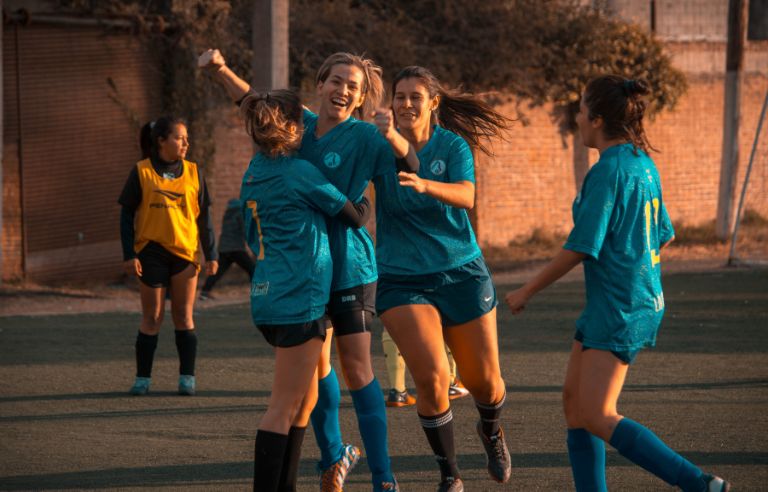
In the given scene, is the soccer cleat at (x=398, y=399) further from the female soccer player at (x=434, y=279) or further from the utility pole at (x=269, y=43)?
the utility pole at (x=269, y=43)

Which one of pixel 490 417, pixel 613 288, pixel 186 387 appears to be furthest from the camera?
pixel 186 387

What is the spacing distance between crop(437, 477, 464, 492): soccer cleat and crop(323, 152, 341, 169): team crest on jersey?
158cm

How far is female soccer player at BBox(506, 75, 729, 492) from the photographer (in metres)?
4.95

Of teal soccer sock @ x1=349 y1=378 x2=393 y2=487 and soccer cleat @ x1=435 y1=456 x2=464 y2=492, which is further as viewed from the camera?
soccer cleat @ x1=435 y1=456 x2=464 y2=492

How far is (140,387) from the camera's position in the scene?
8.86 m

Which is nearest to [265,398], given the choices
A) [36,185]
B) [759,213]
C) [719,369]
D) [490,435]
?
[490,435]

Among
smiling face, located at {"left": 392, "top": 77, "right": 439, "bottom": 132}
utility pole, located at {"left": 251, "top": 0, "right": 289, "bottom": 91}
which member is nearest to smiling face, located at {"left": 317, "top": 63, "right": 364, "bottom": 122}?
smiling face, located at {"left": 392, "top": 77, "right": 439, "bottom": 132}

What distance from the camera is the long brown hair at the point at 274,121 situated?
5148 millimetres

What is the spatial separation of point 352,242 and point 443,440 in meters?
1.08

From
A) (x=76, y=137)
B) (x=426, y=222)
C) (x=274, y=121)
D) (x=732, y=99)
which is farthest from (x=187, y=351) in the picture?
(x=732, y=99)

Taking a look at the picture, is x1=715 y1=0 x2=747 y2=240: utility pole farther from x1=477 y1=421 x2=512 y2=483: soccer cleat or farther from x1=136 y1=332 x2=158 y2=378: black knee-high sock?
x1=477 y1=421 x2=512 y2=483: soccer cleat

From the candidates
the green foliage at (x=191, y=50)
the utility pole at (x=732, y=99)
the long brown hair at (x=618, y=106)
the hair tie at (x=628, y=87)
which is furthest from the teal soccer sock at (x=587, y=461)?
the utility pole at (x=732, y=99)

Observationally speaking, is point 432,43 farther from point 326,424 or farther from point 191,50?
point 326,424

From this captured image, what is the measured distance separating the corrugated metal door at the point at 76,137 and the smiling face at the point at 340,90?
1215 centimetres
